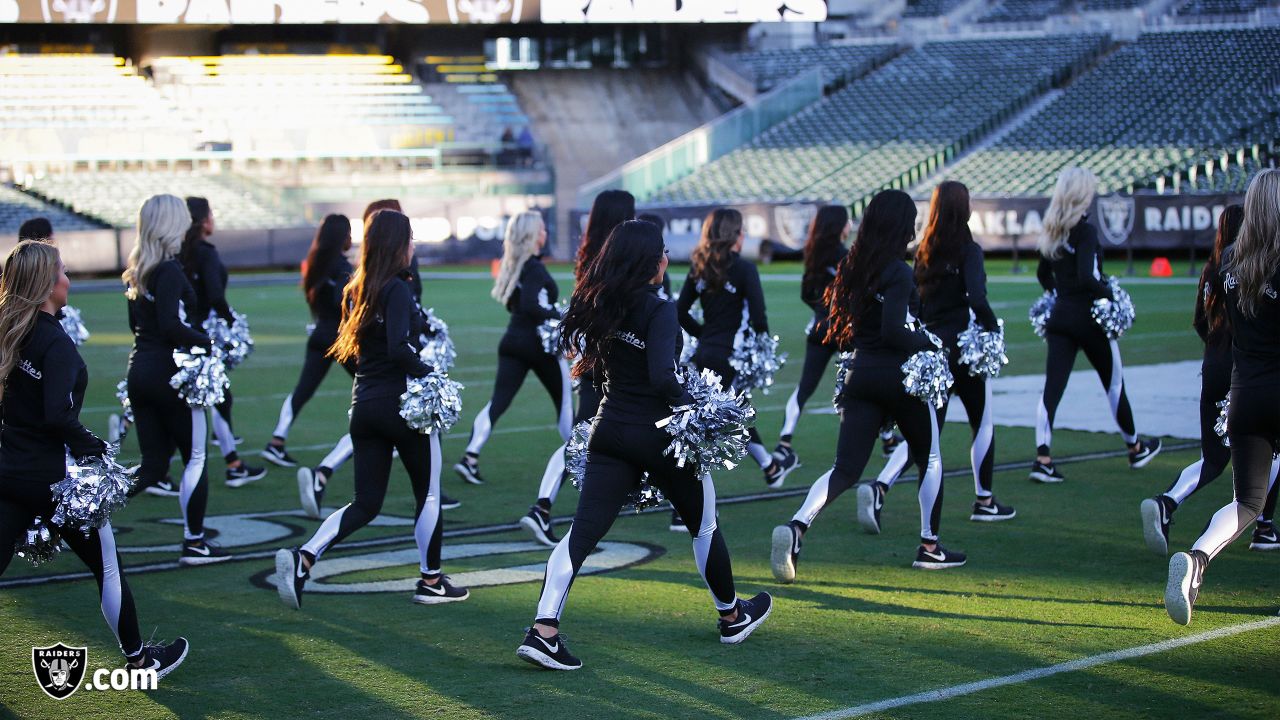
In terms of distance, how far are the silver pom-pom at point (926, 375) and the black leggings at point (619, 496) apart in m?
1.40

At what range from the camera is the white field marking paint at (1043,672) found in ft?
15.0

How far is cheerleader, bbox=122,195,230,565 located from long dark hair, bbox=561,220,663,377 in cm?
261

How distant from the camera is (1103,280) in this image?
850cm

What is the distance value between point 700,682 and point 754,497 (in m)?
3.64

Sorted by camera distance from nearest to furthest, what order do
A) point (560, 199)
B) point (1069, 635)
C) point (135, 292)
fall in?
point (1069, 635) < point (135, 292) < point (560, 199)

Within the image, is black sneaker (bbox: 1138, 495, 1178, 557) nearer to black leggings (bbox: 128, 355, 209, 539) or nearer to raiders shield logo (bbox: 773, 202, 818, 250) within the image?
black leggings (bbox: 128, 355, 209, 539)

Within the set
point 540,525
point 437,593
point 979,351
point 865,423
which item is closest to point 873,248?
point 865,423

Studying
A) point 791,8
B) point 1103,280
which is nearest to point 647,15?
point 791,8

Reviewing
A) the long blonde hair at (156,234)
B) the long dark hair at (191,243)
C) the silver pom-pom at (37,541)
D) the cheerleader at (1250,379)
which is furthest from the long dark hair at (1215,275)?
the long dark hair at (191,243)

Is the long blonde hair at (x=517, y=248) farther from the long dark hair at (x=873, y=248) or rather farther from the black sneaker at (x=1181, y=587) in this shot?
the black sneaker at (x=1181, y=587)

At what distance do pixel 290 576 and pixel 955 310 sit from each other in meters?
3.58

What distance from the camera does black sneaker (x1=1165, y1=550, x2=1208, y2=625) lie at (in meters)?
5.21

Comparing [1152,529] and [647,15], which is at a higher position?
[647,15]

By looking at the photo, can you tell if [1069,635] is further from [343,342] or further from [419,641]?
[343,342]
